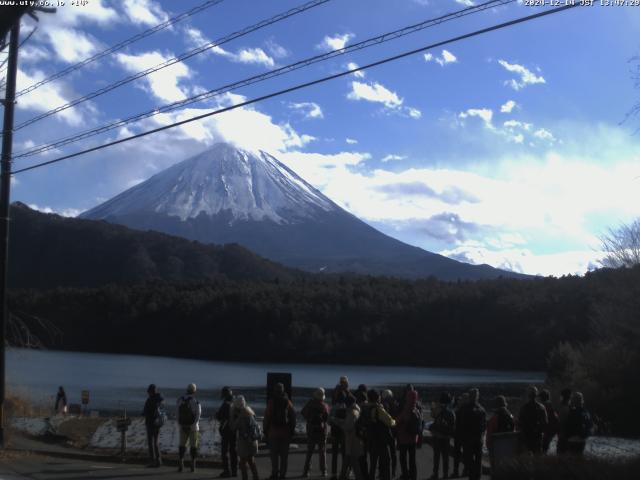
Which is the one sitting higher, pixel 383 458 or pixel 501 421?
pixel 501 421

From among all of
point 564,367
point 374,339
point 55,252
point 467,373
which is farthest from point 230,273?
point 564,367

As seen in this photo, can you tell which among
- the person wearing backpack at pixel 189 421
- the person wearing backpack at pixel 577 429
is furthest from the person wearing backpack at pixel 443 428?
the person wearing backpack at pixel 189 421

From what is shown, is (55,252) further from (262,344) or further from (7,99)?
(7,99)

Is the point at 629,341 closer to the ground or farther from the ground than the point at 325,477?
farther from the ground

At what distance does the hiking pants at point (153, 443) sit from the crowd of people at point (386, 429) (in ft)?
2.34

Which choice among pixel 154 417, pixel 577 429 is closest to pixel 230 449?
pixel 154 417

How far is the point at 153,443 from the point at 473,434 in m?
5.72

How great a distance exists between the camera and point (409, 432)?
468 inches

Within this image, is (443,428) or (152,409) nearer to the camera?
(443,428)

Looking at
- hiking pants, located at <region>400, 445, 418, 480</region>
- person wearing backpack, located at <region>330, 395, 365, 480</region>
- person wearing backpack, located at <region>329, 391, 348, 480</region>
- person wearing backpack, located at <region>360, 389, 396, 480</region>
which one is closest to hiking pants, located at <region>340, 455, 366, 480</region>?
person wearing backpack, located at <region>330, 395, 365, 480</region>

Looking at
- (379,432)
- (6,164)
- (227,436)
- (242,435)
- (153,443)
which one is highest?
(6,164)

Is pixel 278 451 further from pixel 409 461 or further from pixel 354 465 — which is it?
pixel 409 461

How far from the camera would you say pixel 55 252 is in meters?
166

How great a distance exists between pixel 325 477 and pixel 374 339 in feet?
313
